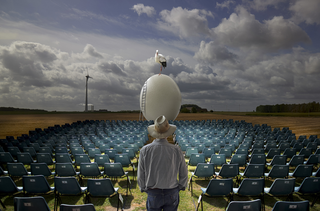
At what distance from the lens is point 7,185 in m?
4.49

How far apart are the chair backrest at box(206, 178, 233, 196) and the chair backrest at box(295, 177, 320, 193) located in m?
1.90

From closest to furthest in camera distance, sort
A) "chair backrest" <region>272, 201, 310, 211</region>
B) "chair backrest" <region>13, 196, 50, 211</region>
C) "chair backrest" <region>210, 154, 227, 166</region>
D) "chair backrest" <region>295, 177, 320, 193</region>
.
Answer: "chair backrest" <region>272, 201, 310, 211</region> → "chair backrest" <region>13, 196, 50, 211</region> → "chair backrest" <region>295, 177, 320, 193</region> → "chair backrest" <region>210, 154, 227, 166</region>

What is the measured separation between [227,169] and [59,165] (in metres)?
5.21

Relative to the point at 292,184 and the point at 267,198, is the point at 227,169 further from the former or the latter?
the point at 292,184

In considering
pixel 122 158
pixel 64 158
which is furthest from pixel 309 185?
pixel 64 158

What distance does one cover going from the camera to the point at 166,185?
273 cm

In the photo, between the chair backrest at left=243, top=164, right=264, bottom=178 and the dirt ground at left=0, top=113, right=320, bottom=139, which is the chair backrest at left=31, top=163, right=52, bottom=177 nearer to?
the chair backrest at left=243, top=164, right=264, bottom=178

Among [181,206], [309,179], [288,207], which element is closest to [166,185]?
[288,207]

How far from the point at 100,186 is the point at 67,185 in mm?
813

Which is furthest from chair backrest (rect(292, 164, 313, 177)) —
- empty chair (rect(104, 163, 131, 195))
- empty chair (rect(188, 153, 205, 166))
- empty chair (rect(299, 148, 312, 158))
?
empty chair (rect(104, 163, 131, 195))

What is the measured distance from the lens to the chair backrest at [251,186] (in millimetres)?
4324

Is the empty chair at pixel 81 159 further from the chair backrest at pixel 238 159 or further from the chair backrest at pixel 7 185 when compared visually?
the chair backrest at pixel 238 159

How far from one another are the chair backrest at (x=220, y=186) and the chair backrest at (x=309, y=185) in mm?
1903

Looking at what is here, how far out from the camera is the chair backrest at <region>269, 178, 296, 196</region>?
442 centimetres
